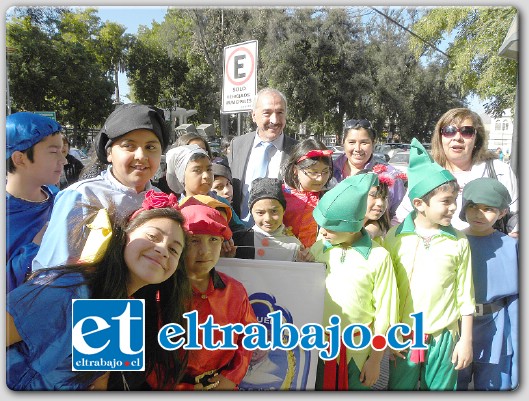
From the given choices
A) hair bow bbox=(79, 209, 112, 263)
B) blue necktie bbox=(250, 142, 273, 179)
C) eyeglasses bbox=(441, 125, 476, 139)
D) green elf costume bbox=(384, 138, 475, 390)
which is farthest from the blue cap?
eyeglasses bbox=(441, 125, 476, 139)

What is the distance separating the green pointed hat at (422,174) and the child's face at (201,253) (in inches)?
34.6

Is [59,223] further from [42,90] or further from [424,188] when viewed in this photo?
[424,188]

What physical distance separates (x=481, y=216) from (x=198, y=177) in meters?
1.32

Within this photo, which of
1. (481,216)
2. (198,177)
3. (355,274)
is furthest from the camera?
(198,177)

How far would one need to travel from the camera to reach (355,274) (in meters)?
1.88

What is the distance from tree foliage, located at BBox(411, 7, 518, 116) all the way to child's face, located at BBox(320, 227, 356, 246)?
40.6 inches

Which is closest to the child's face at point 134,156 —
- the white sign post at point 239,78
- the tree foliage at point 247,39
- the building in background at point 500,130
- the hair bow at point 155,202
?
the hair bow at point 155,202

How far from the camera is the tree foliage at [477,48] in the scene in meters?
2.02

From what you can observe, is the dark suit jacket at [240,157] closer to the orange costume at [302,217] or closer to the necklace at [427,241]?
the orange costume at [302,217]

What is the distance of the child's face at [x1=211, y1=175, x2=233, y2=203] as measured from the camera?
2.55 metres

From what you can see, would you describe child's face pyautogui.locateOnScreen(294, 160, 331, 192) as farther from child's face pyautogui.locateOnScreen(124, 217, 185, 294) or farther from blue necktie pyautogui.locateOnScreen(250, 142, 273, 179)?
child's face pyautogui.locateOnScreen(124, 217, 185, 294)

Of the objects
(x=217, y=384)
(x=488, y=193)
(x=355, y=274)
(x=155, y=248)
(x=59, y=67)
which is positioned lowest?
(x=217, y=384)

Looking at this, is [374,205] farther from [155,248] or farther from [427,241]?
[155,248]

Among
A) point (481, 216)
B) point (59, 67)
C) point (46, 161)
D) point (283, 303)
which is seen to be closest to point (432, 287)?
point (481, 216)
